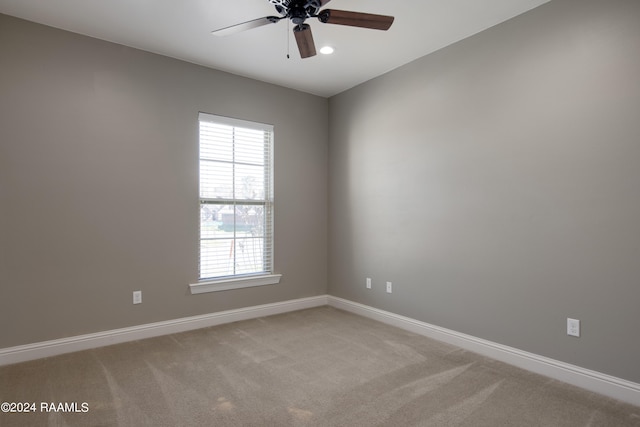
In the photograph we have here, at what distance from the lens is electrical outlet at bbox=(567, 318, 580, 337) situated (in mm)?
2449

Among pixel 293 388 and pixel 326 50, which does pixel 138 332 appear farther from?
pixel 326 50

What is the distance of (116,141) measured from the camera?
10.7ft

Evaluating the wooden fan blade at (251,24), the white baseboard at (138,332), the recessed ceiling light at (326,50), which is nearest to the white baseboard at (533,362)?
the white baseboard at (138,332)

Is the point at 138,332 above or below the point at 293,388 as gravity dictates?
above

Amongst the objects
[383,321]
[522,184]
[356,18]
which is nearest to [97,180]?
[356,18]

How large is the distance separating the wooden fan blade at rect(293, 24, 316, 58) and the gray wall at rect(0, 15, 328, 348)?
5.68ft

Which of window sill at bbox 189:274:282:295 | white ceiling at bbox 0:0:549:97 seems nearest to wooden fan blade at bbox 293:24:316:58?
white ceiling at bbox 0:0:549:97

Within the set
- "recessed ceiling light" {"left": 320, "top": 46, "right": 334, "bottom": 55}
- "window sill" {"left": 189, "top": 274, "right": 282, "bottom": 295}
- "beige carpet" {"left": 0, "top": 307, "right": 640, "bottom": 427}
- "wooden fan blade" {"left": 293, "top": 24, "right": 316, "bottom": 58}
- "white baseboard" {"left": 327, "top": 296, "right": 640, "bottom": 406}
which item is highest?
"recessed ceiling light" {"left": 320, "top": 46, "right": 334, "bottom": 55}

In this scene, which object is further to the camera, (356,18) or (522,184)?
(522,184)

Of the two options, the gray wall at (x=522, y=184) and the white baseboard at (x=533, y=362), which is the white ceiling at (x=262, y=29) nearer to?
the gray wall at (x=522, y=184)

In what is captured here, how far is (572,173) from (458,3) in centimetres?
150

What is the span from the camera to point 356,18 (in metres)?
2.09

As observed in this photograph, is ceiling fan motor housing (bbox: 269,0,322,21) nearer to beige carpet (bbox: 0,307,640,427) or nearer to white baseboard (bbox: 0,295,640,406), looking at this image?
beige carpet (bbox: 0,307,640,427)

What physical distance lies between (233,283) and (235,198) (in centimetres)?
96
